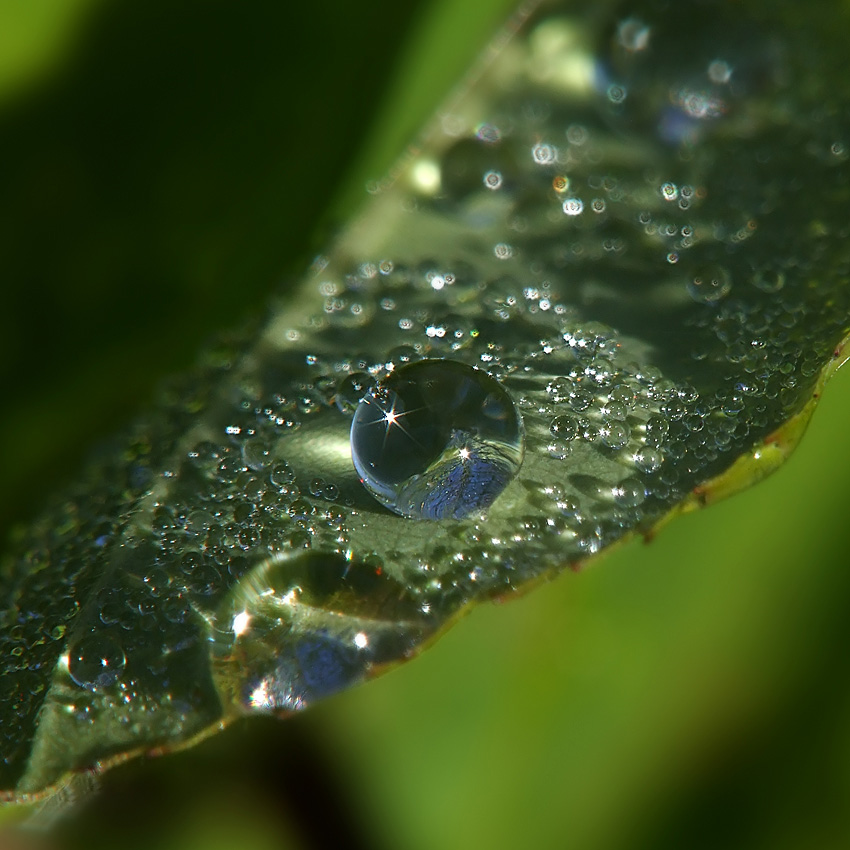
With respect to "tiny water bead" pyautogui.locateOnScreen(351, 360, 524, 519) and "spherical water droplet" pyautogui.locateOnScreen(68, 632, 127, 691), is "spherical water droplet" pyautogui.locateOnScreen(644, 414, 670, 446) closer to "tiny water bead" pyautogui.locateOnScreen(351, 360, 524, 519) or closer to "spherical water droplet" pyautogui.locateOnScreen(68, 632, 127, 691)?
"tiny water bead" pyautogui.locateOnScreen(351, 360, 524, 519)

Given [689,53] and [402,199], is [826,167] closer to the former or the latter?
[689,53]

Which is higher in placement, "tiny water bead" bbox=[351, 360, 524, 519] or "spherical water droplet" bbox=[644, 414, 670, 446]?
"spherical water droplet" bbox=[644, 414, 670, 446]

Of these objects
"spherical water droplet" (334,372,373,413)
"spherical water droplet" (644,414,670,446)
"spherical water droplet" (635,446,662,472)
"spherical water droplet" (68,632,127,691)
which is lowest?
"spherical water droplet" (68,632,127,691)

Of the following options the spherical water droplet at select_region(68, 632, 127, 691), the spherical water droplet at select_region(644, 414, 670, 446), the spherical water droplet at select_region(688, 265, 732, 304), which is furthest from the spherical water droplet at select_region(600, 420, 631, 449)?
the spherical water droplet at select_region(68, 632, 127, 691)

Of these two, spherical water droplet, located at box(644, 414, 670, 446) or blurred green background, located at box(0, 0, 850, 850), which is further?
blurred green background, located at box(0, 0, 850, 850)

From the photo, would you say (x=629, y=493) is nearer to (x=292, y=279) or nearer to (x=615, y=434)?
(x=615, y=434)

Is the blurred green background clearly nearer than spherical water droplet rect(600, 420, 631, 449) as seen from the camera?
No

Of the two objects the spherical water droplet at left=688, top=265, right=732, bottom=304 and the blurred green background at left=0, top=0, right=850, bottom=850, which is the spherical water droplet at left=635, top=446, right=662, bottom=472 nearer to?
the spherical water droplet at left=688, top=265, right=732, bottom=304

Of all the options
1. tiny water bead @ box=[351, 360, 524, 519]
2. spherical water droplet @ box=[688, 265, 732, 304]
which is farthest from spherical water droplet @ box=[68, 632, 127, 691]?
spherical water droplet @ box=[688, 265, 732, 304]
